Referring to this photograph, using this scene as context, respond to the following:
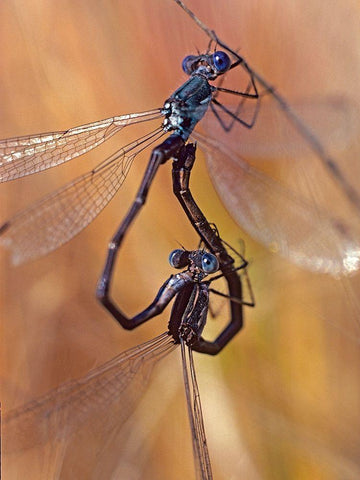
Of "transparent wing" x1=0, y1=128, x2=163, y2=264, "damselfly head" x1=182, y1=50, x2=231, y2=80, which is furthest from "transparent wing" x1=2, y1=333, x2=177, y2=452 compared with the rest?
"damselfly head" x1=182, y1=50, x2=231, y2=80

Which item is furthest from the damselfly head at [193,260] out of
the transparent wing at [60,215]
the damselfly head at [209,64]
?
the damselfly head at [209,64]

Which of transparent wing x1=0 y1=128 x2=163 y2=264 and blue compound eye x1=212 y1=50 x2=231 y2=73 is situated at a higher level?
blue compound eye x1=212 y1=50 x2=231 y2=73

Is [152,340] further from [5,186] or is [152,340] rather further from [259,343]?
[5,186]

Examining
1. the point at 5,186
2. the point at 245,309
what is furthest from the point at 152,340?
the point at 5,186

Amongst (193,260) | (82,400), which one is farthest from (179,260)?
(82,400)

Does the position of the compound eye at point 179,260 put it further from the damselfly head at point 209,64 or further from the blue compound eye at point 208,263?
the damselfly head at point 209,64

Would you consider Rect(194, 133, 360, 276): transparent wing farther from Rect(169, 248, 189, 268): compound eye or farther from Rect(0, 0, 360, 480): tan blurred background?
Rect(169, 248, 189, 268): compound eye
